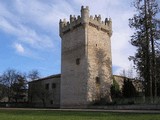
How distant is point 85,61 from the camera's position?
42.9 m

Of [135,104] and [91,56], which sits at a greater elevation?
[91,56]

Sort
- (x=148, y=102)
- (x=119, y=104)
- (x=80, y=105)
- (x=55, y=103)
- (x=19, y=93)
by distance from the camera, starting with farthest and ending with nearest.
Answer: (x=19, y=93)
(x=55, y=103)
(x=80, y=105)
(x=119, y=104)
(x=148, y=102)

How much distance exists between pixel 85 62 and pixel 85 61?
144 mm

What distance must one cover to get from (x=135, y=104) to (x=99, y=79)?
421 inches

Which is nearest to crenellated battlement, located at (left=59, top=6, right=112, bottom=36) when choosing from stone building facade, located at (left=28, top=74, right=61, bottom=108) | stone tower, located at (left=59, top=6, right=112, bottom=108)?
stone tower, located at (left=59, top=6, right=112, bottom=108)

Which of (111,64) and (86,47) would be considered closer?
(86,47)

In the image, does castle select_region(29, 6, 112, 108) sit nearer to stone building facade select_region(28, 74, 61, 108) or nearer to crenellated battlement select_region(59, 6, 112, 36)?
crenellated battlement select_region(59, 6, 112, 36)

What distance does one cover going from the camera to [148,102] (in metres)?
32.9

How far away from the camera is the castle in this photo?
140ft

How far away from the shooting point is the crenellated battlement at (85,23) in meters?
43.9

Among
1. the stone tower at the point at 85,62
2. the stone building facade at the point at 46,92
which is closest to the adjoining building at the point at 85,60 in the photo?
the stone tower at the point at 85,62

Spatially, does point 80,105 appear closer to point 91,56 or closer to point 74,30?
point 91,56

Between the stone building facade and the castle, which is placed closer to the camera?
the castle

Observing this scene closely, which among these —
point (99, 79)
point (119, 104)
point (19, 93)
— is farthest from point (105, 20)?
point (19, 93)
